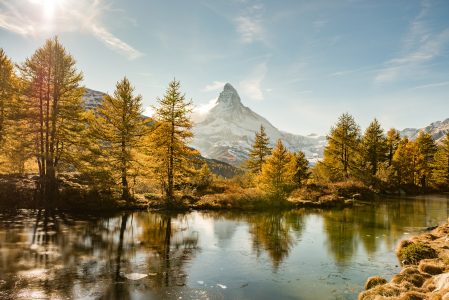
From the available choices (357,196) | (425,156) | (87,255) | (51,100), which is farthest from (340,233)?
(425,156)

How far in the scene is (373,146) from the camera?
223 ft

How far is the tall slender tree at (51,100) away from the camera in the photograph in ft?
114

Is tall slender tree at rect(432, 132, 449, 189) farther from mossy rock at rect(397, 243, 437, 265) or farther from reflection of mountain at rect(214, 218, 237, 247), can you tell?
mossy rock at rect(397, 243, 437, 265)

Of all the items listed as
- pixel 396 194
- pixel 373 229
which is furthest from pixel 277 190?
pixel 396 194

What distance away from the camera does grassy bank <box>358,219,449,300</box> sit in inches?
463

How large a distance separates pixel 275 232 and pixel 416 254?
1088 cm

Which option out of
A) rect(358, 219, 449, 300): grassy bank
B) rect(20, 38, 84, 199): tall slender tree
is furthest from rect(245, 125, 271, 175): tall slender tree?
rect(358, 219, 449, 300): grassy bank

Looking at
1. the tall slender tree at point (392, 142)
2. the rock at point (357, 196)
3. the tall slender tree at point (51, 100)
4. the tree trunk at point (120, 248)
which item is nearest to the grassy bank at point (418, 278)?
the tree trunk at point (120, 248)

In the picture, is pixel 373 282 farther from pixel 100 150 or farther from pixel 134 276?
pixel 100 150

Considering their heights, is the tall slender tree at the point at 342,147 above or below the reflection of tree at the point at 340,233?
above

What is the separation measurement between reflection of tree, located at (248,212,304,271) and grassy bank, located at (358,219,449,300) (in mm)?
5529

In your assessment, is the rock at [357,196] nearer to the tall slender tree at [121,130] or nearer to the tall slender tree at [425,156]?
the tall slender tree at [425,156]

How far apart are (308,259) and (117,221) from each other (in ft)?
56.4

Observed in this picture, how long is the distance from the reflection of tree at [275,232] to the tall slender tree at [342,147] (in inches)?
1111
